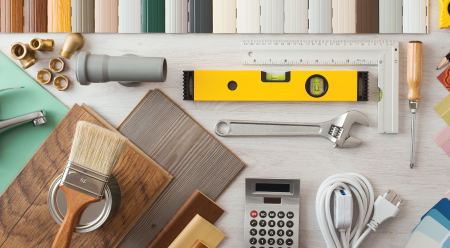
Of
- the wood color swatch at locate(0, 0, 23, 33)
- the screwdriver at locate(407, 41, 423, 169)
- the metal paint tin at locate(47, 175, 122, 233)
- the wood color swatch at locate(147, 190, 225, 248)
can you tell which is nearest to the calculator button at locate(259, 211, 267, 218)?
the wood color swatch at locate(147, 190, 225, 248)

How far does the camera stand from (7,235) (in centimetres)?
81

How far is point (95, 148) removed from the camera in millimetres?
682

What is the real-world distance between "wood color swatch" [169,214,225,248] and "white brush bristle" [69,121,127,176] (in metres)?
0.27

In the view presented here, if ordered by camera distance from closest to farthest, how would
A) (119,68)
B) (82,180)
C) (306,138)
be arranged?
1. (82,180)
2. (119,68)
3. (306,138)

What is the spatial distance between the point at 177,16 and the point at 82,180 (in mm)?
533

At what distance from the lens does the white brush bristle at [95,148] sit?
26.4 inches

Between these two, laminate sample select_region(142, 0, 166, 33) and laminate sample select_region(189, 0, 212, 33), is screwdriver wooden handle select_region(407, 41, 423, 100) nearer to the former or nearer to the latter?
laminate sample select_region(189, 0, 212, 33)

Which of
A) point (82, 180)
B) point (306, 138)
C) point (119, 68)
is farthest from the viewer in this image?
point (306, 138)

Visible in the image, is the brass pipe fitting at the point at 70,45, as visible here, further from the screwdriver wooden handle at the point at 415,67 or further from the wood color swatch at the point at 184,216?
the screwdriver wooden handle at the point at 415,67

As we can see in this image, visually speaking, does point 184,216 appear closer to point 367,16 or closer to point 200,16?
point 200,16

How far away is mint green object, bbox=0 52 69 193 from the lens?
867 millimetres

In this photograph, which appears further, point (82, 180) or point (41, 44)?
point (41, 44)

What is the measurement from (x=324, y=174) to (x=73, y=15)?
35.3 inches

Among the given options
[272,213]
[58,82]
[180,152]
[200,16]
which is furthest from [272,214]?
[58,82]
